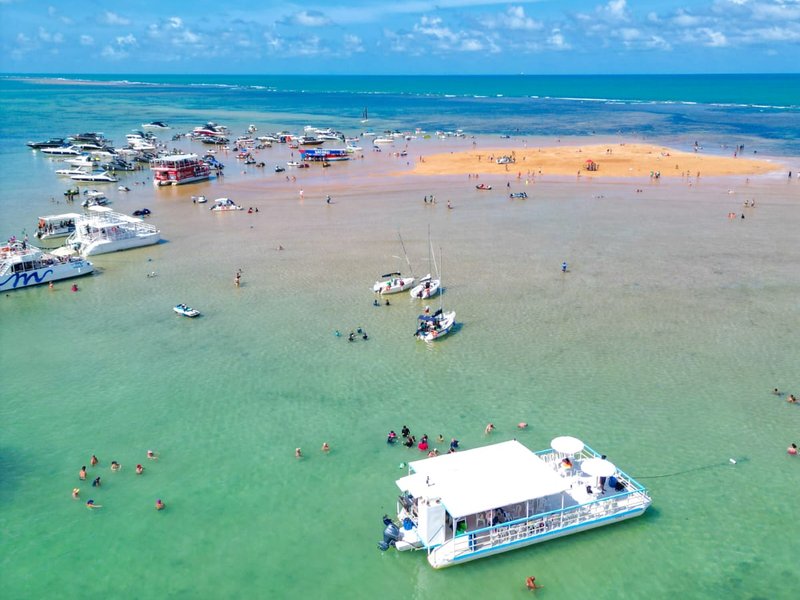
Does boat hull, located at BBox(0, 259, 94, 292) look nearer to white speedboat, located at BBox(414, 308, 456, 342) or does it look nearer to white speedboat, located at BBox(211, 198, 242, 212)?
white speedboat, located at BBox(211, 198, 242, 212)

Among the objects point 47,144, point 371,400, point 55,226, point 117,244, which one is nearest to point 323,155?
point 47,144

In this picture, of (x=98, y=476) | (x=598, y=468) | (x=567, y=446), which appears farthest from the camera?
(x=98, y=476)

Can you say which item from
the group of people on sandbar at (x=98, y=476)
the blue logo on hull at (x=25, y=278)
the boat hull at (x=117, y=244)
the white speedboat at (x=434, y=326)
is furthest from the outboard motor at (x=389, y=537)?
the boat hull at (x=117, y=244)

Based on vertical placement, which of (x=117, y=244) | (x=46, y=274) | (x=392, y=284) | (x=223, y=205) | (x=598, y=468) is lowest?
(x=117, y=244)

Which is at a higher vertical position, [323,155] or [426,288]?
[426,288]

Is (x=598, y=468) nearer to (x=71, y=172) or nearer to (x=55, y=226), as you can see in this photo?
(x=55, y=226)

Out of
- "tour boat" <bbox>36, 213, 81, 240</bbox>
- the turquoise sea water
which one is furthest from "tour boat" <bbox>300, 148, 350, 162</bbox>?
"tour boat" <bbox>36, 213, 81, 240</bbox>

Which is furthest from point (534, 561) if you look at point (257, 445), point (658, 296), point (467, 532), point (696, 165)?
point (696, 165)
